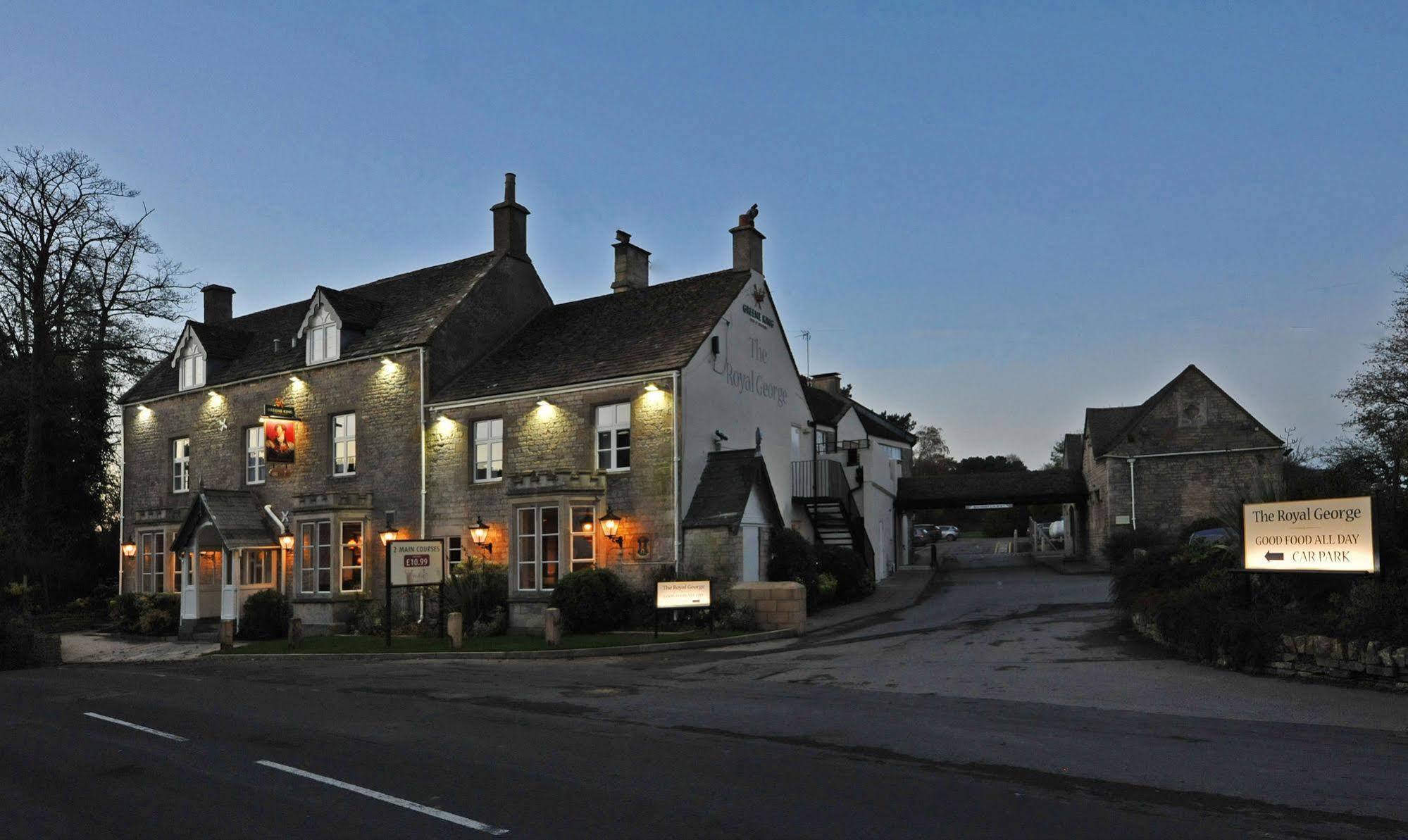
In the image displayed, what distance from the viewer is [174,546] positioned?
104 ft

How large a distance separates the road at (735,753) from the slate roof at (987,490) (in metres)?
28.7

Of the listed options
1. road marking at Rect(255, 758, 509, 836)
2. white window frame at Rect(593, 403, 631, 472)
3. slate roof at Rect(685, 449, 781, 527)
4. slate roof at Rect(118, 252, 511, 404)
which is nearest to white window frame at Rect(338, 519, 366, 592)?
slate roof at Rect(118, 252, 511, 404)

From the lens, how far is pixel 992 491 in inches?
1825

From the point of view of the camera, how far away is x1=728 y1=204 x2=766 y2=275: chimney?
29.2 metres

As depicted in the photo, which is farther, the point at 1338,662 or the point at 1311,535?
the point at 1311,535

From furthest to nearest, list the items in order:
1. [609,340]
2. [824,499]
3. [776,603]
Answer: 1. [824,499]
2. [609,340]
3. [776,603]

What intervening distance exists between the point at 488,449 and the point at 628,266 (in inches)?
309

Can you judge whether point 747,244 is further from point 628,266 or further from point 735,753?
point 735,753

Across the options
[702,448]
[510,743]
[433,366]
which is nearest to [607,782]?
[510,743]

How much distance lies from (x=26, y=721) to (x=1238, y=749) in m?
13.7

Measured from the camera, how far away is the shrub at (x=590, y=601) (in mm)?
23688

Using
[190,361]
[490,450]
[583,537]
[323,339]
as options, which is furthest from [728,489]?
[190,361]

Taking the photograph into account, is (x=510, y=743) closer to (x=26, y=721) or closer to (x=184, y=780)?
(x=184, y=780)

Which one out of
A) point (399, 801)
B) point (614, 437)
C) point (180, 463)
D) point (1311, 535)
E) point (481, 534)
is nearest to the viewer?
point (399, 801)
